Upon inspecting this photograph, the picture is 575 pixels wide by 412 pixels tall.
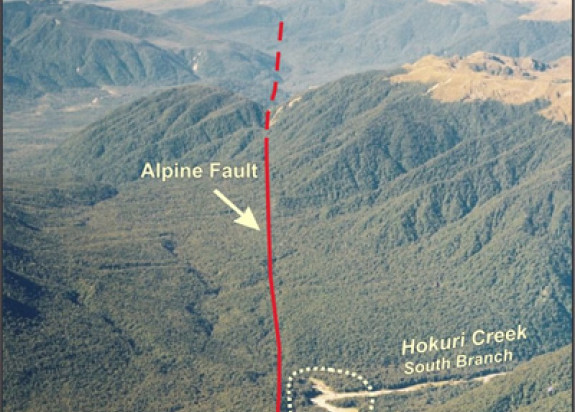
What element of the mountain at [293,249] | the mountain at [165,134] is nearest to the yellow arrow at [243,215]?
the mountain at [293,249]

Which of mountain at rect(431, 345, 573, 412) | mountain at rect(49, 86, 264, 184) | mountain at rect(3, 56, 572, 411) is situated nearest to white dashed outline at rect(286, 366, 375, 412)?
mountain at rect(3, 56, 572, 411)

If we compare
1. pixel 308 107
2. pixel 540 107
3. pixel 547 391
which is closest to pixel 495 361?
pixel 547 391

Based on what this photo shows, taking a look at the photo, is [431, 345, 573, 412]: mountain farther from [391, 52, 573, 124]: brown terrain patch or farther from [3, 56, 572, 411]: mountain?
[391, 52, 573, 124]: brown terrain patch

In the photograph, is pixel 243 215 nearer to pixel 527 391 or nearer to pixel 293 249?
pixel 293 249

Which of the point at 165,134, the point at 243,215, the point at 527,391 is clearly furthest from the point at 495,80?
the point at 527,391

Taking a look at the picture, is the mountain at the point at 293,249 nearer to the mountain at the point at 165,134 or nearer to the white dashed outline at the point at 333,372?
the mountain at the point at 165,134

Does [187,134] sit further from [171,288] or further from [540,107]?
[171,288]
